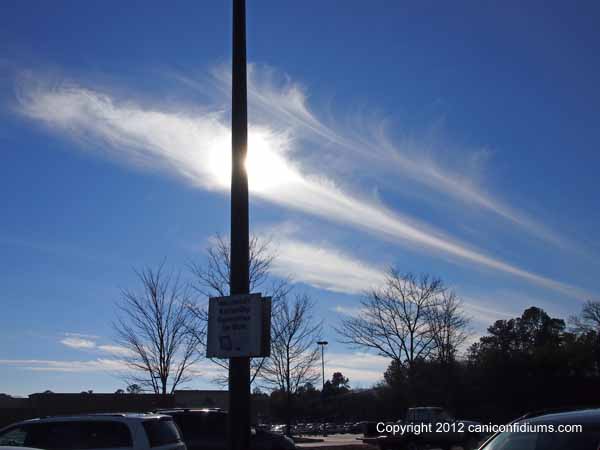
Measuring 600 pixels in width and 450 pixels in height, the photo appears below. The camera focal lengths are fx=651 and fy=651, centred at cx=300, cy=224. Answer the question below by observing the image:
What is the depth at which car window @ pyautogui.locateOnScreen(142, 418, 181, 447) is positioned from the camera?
9.62 m

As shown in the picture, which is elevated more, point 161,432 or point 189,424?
point 161,432

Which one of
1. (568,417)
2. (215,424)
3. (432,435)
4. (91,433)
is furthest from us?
(432,435)

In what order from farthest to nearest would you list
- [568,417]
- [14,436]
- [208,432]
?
1. [208,432]
2. [14,436]
3. [568,417]

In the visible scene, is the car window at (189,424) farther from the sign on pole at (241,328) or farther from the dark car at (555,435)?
the dark car at (555,435)

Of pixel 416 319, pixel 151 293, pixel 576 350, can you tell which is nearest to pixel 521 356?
pixel 576 350

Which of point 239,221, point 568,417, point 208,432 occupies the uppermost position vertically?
point 239,221

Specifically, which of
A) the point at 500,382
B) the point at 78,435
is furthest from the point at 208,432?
the point at 500,382

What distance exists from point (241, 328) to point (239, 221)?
135 centimetres

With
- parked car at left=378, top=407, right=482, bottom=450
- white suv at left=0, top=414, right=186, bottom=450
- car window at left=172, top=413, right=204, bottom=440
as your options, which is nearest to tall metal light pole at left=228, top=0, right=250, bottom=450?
→ white suv at left=0, top=414, right=186, bottom=450

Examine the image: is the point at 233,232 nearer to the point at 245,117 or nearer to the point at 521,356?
the point at 245,117

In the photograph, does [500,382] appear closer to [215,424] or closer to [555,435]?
[215,424]

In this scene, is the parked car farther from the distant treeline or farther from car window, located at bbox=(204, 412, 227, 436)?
car window, located at bbox=(204, 412, 227, 436)

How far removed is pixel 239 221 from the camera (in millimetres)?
8164

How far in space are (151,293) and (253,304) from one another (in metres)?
17.6
